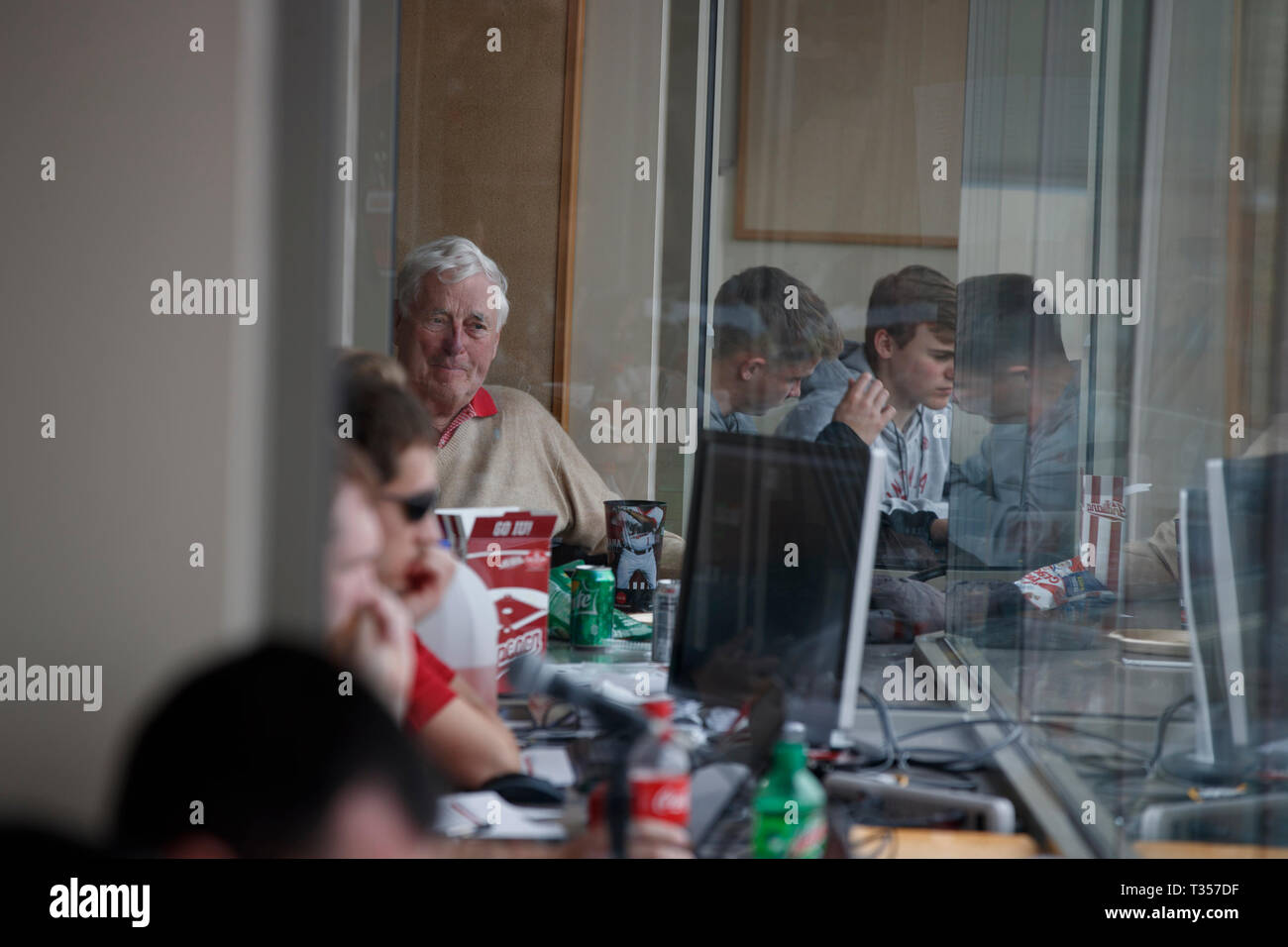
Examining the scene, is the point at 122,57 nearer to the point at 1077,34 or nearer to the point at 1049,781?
the point at 1049,781

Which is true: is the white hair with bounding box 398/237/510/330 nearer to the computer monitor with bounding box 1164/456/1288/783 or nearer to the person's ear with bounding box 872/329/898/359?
the person's ear with bounding box 872/329/898/359

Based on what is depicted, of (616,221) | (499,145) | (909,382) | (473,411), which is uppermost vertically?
(499,145)

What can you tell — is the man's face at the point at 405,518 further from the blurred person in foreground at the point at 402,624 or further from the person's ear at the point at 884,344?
the person's ear at the point at 884,344

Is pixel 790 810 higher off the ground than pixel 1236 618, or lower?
lower

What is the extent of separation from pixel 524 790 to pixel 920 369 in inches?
74.9

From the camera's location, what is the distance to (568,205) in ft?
11.4

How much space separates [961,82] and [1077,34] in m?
1.05

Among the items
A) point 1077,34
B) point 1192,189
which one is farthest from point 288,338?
point 1077,34

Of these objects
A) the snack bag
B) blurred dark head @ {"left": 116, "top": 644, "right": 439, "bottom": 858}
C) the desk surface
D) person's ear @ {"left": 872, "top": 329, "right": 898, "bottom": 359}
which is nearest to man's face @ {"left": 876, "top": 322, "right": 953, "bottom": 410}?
person's ear @ {"left": 872, "top": 329, "right": 898, "bottom": 359}

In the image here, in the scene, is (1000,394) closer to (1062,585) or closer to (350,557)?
(1062,585)

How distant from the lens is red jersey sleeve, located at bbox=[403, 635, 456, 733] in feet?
4.07

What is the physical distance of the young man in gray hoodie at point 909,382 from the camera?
261 cm

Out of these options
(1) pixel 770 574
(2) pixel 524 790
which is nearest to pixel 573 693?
(2) pixel 524 790

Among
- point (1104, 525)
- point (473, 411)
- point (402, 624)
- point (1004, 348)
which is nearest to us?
point (402, 624)
